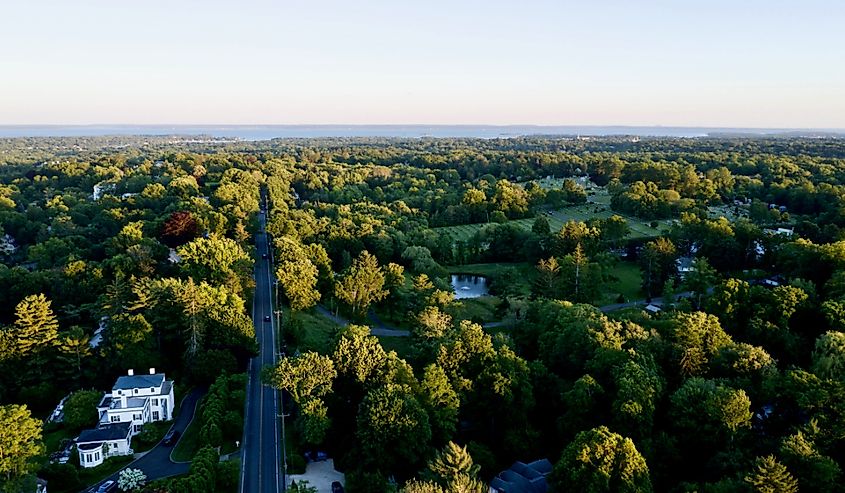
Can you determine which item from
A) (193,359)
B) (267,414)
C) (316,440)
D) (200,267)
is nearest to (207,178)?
(200,267)

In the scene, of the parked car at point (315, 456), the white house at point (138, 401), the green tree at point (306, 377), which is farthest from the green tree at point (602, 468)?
the white house at point (138, 401)

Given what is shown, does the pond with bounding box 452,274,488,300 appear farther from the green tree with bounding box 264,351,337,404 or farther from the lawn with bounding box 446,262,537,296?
the green tree with bounding box 264,351,337,404

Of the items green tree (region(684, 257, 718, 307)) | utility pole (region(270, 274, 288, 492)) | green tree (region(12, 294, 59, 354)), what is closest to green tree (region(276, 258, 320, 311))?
utility pole (region(270, 274, 288, 492))

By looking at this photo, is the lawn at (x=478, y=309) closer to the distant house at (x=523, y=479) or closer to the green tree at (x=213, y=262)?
the distant house at (x=523, y=479)

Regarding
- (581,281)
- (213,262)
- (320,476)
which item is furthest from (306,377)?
(581,281)

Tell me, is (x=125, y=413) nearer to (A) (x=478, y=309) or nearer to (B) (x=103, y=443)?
(B) (x=103, y=443)
